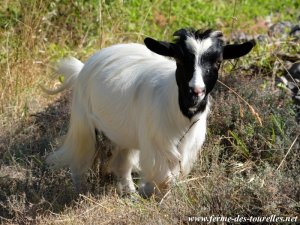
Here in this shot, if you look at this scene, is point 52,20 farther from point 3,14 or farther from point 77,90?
point 77,90

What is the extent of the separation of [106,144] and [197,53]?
1846mm

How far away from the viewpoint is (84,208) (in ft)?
19.5

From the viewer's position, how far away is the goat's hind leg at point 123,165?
6.92 metres

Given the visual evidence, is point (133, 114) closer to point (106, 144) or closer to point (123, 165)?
point (106, 144)

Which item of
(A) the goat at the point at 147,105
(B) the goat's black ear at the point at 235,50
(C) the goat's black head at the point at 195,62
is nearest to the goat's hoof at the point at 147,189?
(A) the goat at the point at 147,105

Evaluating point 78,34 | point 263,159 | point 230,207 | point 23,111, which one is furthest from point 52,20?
point 230,207

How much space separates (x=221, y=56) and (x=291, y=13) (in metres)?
7.05

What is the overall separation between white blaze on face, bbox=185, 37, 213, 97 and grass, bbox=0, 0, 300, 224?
76cm

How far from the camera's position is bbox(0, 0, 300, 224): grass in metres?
5.30

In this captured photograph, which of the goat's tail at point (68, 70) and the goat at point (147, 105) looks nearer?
the goat at point (147, 105)

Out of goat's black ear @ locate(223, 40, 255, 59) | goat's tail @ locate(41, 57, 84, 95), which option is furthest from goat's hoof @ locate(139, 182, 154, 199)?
goat's tail @ locate(41, 57, 84, 95)

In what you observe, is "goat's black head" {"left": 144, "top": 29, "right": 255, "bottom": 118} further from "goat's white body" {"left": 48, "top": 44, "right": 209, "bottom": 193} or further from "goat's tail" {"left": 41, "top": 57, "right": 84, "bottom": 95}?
"goat's tail" {"left": 41, "top": 57, "right": 84, "bottom": 95}

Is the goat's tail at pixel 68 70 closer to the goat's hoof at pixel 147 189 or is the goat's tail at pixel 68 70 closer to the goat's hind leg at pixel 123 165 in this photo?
the goat's hind leg at pixel 123 165

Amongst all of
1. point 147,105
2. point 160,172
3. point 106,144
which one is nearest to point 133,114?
point 147,105
